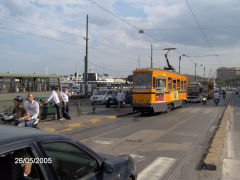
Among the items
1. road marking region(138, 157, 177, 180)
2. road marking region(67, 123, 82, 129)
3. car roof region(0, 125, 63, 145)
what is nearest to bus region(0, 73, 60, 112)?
road marking region(67, 123, 82, 129)

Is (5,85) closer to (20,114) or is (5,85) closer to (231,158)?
(20,114)

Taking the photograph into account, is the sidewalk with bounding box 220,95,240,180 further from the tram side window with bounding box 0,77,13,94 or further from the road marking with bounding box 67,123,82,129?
the tram side window with bounding box 0,77,13,94

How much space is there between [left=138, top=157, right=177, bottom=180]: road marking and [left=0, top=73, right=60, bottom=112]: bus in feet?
44.4

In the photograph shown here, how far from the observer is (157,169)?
6.04 meters

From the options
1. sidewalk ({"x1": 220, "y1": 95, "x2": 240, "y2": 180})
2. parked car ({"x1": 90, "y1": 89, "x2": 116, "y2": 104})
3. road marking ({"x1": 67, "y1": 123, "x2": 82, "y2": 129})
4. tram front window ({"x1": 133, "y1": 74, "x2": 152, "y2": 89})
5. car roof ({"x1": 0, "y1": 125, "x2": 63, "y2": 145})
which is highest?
tram front window ({"x1": 133, "y1": 74, "x2": 152, "y2": 89})

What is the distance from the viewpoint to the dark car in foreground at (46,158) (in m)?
2.26

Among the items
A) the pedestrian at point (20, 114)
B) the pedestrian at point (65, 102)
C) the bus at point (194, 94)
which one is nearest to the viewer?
the pedestrian at point (20, 114)

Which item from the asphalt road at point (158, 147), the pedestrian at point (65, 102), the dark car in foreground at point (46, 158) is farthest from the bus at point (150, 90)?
the dark car in foreground at point (46, 158)

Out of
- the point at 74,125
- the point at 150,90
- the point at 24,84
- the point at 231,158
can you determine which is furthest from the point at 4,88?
the point at 231,158

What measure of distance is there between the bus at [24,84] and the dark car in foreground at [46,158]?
15.9m

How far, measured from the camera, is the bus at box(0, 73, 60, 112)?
1788cm

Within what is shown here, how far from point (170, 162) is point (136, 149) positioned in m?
1.53

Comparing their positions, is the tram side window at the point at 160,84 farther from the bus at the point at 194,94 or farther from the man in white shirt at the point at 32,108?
the bus at the point at 194,94

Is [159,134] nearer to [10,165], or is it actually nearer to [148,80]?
[148,80]
